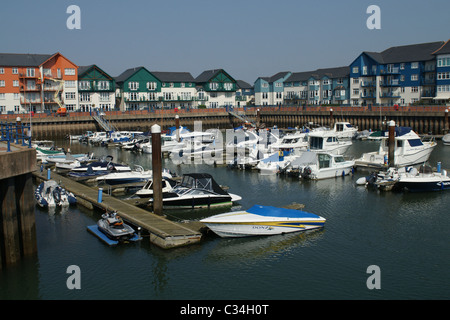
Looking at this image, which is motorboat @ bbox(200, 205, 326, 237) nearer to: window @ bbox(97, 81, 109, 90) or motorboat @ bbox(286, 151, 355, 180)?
motorboat @ bbox(286, 151, 355, 180)

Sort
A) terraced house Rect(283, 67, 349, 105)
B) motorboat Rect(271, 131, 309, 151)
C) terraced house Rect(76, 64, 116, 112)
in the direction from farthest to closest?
1. terraced house Rect(283, 67, 349, 105)
2. terraced house Rect(76, 64, 116, 112)
3. motorboat Rect(271, 131, 309, 151)

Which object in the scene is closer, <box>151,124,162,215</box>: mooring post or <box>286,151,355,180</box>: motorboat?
<box>151,124,162,215</box>: mooring post

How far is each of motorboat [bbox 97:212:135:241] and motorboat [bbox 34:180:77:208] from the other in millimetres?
6690

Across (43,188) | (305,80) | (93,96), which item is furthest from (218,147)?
(305,80)

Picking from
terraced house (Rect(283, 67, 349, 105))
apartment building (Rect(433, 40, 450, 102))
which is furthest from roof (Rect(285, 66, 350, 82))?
apartment building (Rect(433, 40, 450, 102))

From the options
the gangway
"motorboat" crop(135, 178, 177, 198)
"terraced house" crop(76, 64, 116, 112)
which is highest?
"terraced house" crop(76, 64, 116, 112)

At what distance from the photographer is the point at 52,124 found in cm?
7694

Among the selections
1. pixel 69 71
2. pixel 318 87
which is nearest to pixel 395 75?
pixel 318 87

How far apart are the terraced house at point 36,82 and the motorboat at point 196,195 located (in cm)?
6007

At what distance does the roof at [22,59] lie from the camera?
82.1 m

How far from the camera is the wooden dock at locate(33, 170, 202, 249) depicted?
21.5 meters

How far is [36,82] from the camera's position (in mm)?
84250
